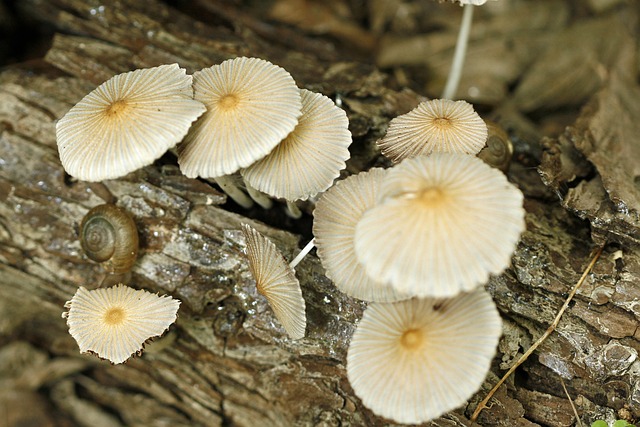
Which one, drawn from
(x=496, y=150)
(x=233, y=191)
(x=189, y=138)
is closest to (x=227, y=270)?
(x=233, y=191)

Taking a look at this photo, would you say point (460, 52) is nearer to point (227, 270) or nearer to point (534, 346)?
point (534, 346)

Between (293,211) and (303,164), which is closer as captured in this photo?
(303,164)

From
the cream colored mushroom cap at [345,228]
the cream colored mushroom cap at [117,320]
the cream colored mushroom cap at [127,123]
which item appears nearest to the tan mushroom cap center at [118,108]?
the cream colored mushroom cap at [127,123]

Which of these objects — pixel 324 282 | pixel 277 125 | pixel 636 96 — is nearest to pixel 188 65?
pixel 277 125

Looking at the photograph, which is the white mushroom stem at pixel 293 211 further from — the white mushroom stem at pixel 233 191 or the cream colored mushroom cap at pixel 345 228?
the cream colored mushroom cap at pixel 345 228

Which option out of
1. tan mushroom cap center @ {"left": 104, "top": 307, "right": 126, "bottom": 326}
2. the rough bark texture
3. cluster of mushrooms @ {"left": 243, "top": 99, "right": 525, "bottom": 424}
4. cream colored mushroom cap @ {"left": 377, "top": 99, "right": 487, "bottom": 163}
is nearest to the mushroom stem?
the rough bark texture

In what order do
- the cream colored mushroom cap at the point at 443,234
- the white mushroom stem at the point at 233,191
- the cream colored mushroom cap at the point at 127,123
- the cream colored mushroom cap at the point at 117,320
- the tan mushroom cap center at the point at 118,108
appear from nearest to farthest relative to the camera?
the cream colored mushroom cap at the point at 443,234
the cream colored mushroom cap at the point at 127,123
the tan mushroom cap center at the point at 118,108
the cream colored mushroom cap at the point at 117,320
the white mushroom stem at the point at 233,191

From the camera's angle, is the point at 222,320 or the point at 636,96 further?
the point at 636,96

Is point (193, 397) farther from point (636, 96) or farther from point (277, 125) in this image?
point (636, 96)
